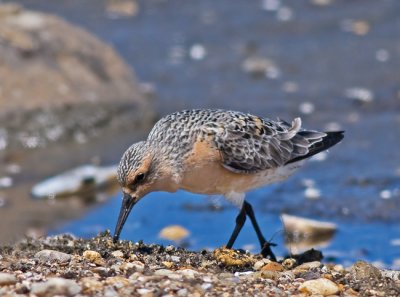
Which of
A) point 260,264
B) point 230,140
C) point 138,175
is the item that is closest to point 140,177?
point 138,175

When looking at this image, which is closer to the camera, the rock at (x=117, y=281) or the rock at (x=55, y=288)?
the rock at (x=55, y=288)

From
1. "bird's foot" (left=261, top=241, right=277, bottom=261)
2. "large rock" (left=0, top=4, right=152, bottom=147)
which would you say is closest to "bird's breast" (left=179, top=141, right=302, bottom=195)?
"bird's foot" (left=261, top=241, right=277, bottom=261)

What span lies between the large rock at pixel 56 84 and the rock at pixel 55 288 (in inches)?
247


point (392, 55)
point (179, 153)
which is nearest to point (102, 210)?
point (179, 153)

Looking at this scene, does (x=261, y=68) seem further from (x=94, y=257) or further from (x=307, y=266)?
(x=94, y=257)

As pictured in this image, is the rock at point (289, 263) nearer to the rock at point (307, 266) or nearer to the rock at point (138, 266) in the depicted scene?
the rock at point (307, 266)

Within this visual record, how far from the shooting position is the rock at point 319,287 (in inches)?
239

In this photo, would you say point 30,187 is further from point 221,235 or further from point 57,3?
point 57,3

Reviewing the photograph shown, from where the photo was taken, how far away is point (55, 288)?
5488mm

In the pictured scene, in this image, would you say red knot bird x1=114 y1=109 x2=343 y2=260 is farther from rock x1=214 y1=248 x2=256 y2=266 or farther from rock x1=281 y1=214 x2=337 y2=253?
rock x1=281 y1=214 x2=337 y2=253

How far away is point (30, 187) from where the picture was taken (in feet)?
34.7

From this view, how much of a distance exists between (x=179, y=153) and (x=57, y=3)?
957cm

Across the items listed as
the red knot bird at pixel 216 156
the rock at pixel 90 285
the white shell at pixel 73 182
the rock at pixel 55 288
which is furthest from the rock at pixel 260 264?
the white shell at pixel 73 182

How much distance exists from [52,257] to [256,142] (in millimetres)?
2164
